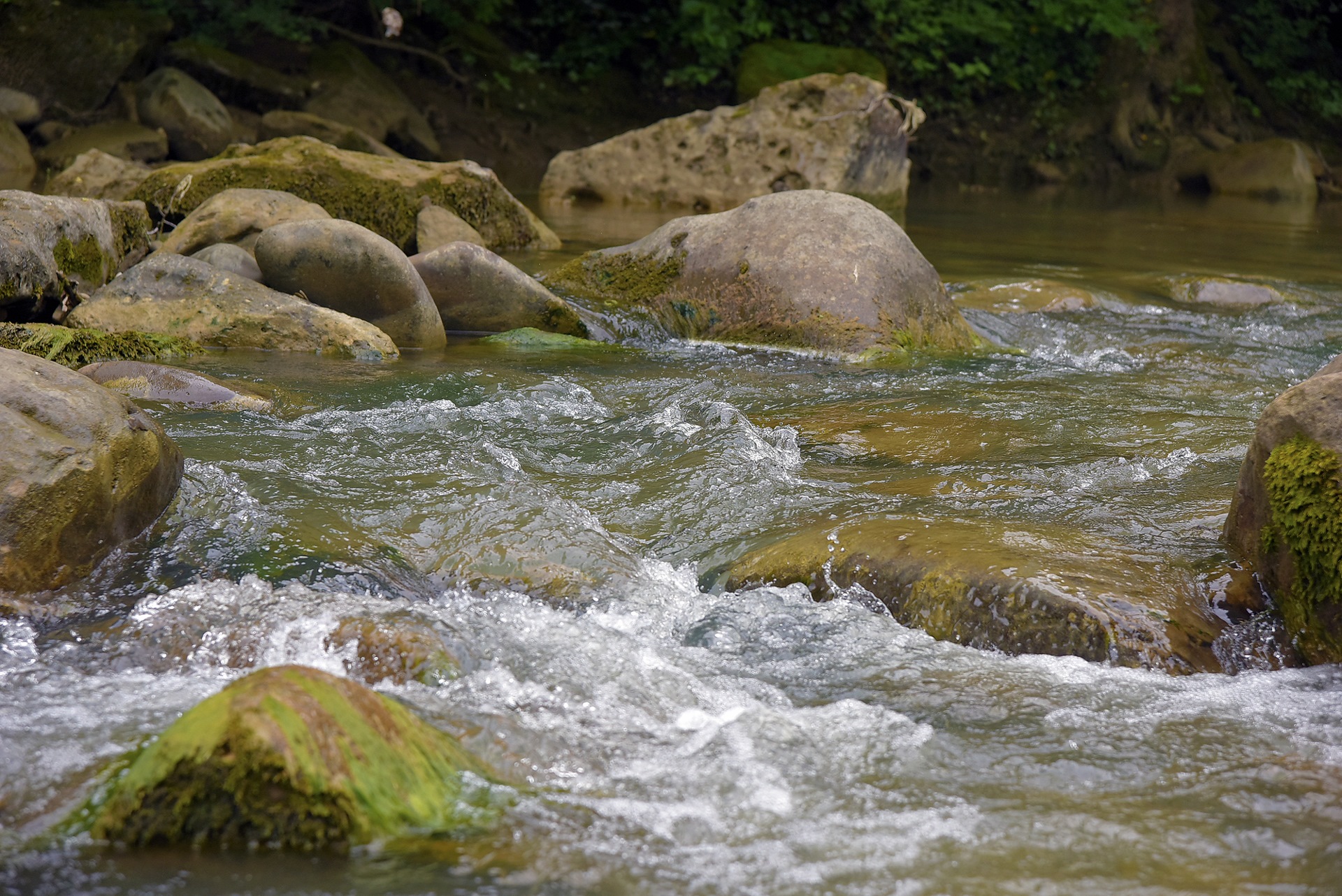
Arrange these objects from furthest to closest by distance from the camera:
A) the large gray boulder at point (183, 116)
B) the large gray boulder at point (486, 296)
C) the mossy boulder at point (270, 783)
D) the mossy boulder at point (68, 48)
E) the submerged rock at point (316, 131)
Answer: the submerged rock at point (316, 131)
the mossy boulder at point (68, 48)
the large gray boulder at point (183, 116)
the large gray boulder at point (486, 296)
the mossy boulder at point (270, 783)

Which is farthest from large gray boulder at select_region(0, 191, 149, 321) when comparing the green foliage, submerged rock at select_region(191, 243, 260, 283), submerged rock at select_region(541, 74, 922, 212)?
the green foliage

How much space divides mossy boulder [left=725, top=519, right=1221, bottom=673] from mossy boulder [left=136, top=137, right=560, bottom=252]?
6.04 metres

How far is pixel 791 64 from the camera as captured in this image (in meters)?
16.7

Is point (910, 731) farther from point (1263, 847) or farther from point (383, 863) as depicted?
point (383, 863)

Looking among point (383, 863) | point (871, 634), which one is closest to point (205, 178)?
point (871, 634)

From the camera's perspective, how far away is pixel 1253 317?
807cm

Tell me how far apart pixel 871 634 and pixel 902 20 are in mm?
17482

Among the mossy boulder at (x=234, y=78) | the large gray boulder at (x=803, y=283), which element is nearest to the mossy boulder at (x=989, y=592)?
the large gray boulder at (x=803, y=283)

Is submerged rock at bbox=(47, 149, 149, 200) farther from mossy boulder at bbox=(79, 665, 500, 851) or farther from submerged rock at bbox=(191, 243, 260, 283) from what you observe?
mossy boulder at bbox=(79, 665, 500, 851)

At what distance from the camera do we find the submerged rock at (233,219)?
7.18 meters

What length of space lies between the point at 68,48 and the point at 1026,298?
11.2m

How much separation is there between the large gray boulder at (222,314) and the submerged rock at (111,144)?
6.70 m

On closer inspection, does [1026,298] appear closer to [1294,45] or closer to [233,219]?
[233,219]

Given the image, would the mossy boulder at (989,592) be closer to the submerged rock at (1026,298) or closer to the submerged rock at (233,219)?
the submerged rock at (233,219)
